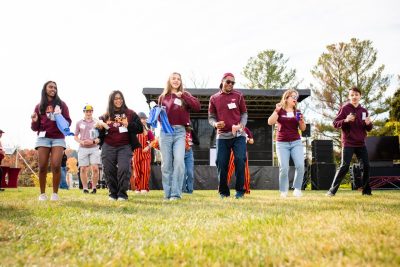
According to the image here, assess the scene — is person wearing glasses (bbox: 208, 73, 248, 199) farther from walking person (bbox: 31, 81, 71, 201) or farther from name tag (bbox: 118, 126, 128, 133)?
walking person (bbox: 31, 81, 71, 201)

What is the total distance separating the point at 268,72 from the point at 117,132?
30.7m

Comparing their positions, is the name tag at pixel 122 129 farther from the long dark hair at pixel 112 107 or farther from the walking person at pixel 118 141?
the long dark hair at pixel 112 107

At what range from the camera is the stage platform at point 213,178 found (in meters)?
14.1

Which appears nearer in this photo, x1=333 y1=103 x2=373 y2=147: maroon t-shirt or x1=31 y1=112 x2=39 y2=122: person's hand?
x1=31 y1=112 x2=39 y2=122: person's hand

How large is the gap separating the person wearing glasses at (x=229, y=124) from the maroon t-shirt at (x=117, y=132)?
1377 millimetres

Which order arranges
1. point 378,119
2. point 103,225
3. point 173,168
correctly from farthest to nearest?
point 378,119
point 173,168
point 103,225

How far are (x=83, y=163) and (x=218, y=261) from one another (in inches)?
317

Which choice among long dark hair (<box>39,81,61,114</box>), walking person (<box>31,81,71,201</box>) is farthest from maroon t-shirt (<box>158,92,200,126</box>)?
long dark hair (<box>39,81,61,114</box>)

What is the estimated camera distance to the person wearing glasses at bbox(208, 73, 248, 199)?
657cm

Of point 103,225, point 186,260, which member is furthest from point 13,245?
point 186,260

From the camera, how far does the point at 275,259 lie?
191 cm

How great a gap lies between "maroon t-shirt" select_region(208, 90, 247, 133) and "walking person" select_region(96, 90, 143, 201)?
128 cm

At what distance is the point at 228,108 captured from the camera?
658 centimetres

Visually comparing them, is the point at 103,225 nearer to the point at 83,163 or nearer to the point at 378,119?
the point at 83,163
